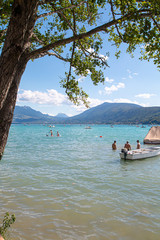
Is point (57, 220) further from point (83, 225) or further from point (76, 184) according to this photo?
point (76, 184)

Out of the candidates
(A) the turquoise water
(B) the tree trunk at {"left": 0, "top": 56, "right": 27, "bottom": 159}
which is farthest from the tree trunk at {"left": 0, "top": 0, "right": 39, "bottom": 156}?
(A) the turquoise water

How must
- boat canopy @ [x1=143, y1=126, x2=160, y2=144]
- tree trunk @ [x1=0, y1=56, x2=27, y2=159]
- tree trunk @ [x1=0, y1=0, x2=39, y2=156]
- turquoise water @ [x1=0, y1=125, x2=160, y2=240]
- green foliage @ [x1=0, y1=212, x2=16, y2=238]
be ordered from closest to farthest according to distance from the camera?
tree trunk @ [x1=0, y1=0, x2=39, y2=156] → tree trunk @ [x1=0, y1=56, x2=27, y2=159] → green foliage @ [x1=0, y1=212, x2=16, y2=238] → turquoise water @ [x1=0, y1=125, x2=160, y2=240] → boat canopy @ [x1=143, y1=126, x2=160, y2=144]

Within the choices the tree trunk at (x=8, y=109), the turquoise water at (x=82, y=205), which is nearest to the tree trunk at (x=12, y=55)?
the tree trunk at (x=8, y=109)

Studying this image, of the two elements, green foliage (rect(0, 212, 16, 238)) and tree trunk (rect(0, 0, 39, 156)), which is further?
green foliage (rect(0, 212, 16, 238))

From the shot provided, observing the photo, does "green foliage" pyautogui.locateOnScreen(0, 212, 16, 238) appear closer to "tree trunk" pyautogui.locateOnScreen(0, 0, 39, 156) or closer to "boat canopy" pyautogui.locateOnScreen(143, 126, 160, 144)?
"tree trunk" pyautogui.locateOnScreen(0, 0, 39, 156)

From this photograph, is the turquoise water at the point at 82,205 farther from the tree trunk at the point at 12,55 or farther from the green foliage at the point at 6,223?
the tree trunk at the point at 12,55

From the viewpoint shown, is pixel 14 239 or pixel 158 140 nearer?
pixel 14 239

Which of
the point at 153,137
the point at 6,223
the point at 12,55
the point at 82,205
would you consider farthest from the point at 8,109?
the point at 153,137

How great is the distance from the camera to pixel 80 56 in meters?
8.62

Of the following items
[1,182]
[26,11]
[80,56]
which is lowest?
[1,182]

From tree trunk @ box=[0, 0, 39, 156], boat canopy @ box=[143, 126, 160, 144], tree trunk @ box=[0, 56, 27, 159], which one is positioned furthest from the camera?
boat canopy @ box=[143, 126, 160, 144]

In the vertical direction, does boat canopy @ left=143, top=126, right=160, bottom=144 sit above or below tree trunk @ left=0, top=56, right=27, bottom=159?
below

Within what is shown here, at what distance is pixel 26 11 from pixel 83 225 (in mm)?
7704

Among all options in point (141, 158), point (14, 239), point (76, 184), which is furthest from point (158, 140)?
point (14, 239)
